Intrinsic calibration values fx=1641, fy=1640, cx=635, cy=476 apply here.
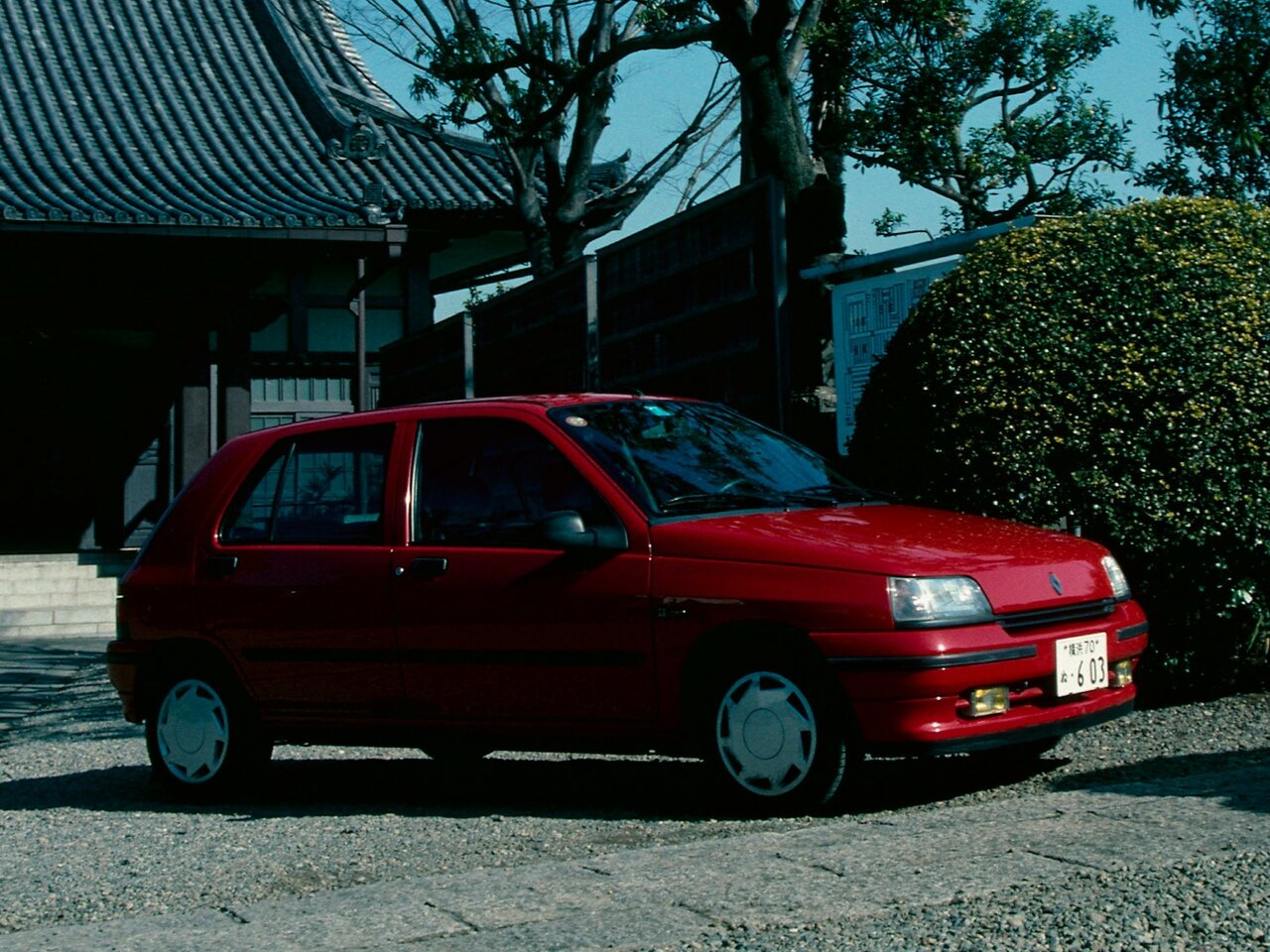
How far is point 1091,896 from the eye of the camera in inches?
154

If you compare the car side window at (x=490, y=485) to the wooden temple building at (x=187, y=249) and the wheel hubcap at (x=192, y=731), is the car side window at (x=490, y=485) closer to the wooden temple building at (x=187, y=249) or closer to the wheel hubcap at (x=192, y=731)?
the wheel hubcap at (x=192, y=731)

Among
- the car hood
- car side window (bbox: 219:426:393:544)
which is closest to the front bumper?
the car hood

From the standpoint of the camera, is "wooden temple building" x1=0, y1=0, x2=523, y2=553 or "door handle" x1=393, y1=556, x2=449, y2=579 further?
"wooden temple building" x1=0, y1=0, x2=523, y2=553

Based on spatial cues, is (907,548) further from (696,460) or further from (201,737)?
(201,737)

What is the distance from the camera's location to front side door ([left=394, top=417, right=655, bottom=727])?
5746 millimetres

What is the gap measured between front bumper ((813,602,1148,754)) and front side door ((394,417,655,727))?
0.79 metres

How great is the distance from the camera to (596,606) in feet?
18.9

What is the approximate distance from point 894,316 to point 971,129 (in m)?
14.0

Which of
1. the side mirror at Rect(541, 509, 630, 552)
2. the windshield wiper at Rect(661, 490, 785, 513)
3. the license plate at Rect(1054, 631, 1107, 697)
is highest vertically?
the windshield wiper at Rect(661, 490, 785, 513)

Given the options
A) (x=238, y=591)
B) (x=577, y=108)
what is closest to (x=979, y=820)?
(x=238, y=591)

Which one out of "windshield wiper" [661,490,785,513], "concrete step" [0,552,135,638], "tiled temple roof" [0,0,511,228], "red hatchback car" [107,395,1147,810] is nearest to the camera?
"red hatchback car" [107,395,1147,810]

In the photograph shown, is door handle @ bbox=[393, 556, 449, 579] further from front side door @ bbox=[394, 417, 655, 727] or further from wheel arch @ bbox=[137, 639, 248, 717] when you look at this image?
wheel arch @ bbox=[137, 639, 248, 717]

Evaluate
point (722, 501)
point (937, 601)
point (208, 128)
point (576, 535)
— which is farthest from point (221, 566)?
point (208, 128)

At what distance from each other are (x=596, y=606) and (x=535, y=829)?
80cm
